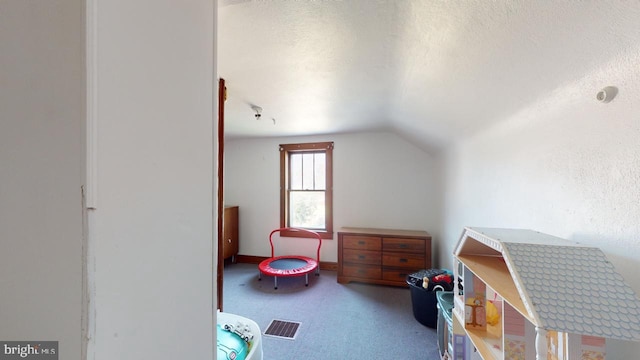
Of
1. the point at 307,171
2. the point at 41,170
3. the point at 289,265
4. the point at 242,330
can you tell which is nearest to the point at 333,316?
the point at 289,265

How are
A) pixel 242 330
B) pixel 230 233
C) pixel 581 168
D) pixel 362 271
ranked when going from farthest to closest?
pixel 230 233, pixel 362 271, pixel 242 330, pixel 581 168

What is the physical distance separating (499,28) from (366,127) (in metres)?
2.43

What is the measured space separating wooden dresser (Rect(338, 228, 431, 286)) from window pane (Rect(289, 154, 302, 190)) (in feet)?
4.09

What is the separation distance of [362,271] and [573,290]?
2672 millimetres

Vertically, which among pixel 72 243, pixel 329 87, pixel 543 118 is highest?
pixel 329 87

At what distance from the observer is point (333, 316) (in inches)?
98.3

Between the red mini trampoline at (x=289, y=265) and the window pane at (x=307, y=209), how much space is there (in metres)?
0.22

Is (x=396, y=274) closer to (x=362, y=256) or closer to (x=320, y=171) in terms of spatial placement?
(x=362, y=256)

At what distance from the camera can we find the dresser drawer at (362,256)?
319 centimetres

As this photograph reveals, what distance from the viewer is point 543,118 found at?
1.22 meters

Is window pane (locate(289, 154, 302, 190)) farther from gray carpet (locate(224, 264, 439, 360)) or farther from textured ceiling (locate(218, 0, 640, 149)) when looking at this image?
textured ceiling (locate(218, 0, 640, 149))

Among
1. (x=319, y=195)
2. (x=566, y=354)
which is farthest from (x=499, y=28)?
(x=319, y=195)

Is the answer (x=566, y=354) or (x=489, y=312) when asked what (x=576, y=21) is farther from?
(x=489, y=312)

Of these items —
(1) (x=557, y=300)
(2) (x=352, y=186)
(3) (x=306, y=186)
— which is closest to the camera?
(1) (x=557, y=300)
